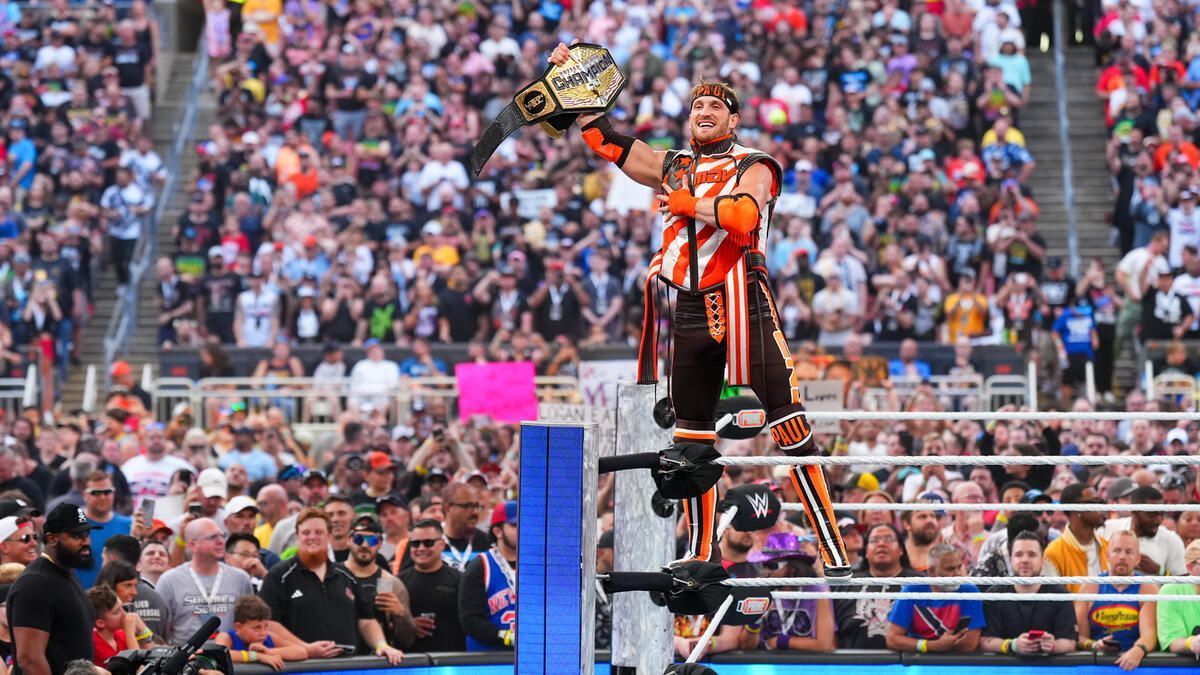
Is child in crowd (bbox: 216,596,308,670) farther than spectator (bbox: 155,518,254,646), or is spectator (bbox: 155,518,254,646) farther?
spectator (bbox: 155,518,254,646)

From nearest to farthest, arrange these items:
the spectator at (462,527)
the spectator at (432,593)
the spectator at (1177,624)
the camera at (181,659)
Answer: the camera at (181,659), the spectator at (1177,624), the spectator at (432,593), the spectator at (462,527)

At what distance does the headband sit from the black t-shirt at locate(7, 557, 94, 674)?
3.51 meters

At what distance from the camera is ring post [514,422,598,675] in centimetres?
675

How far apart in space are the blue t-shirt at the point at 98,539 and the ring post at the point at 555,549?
451 cm

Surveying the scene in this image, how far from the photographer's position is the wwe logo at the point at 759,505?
7.70 meters

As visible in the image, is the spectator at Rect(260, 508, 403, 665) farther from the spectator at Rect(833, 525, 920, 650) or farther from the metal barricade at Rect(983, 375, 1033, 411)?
the metal barricade at Rect(983, 375, 1033, 411)

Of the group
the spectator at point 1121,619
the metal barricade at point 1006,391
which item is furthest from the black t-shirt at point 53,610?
the metal barricade at point 1006,391

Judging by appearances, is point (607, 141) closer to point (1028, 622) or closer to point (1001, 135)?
point (1028, 622)

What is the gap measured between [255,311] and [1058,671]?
11.5m

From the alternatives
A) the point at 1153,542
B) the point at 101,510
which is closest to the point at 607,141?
the point at 1153,542

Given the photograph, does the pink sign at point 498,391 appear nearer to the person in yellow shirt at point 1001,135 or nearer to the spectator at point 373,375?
the spectator at point 373,375

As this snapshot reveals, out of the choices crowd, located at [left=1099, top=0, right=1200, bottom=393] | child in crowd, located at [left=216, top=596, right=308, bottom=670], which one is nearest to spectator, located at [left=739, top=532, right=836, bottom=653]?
child in crowd, located at [left=216, top=596, right=308, bottom=670]

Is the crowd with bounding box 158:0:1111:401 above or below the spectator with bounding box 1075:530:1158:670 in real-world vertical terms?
above

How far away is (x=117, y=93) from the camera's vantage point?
22.7 metres
